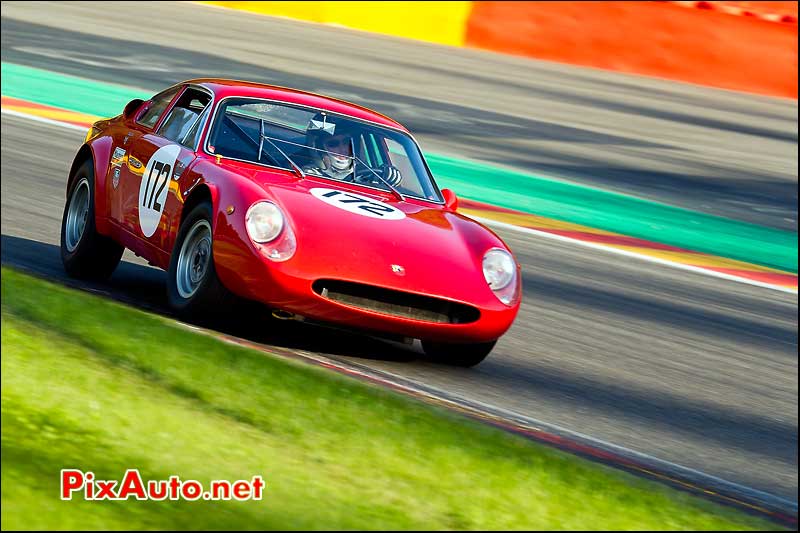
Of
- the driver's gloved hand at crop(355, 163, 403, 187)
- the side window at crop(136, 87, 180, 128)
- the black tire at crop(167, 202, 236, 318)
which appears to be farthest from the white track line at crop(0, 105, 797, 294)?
the black tire at crop(167, 202, 236, 318)

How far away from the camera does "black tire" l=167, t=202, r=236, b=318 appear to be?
6219 mm

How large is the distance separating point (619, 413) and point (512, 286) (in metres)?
0.78

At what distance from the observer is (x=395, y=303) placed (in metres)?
6.24

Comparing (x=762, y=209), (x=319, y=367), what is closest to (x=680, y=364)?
(x=319, y=367)

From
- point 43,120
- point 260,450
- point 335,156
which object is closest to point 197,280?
point 335,156

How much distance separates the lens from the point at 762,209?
1464 cm

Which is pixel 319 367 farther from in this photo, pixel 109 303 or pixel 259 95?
pixel 259 95

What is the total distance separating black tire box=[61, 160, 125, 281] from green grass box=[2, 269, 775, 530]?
205cm

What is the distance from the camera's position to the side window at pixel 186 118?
7230mm

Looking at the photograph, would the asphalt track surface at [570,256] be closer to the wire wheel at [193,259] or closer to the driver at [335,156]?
the wire wheel at [193,259]

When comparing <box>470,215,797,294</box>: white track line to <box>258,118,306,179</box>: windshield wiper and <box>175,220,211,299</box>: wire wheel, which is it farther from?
<box>175,220,211,299</box>: wire wheel

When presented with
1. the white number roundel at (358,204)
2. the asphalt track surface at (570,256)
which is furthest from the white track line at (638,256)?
the white number roundel at (358,204)

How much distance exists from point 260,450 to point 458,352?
2.54 meters

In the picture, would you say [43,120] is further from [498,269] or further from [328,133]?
[498,269]
